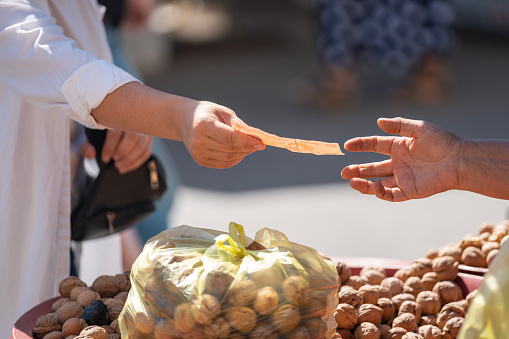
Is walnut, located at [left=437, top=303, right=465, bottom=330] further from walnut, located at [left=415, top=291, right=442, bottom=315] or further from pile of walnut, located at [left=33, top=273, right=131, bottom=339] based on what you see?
pile of walnut, located at [left=33, top=273, right=131, bottom=339]

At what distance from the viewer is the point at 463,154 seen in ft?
4.37

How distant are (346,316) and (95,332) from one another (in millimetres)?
482

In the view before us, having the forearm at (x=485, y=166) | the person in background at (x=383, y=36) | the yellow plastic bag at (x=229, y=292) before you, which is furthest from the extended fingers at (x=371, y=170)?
the person in background at (x=383, y=36)

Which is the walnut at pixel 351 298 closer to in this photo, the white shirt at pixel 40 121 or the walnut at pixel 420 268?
the walnut at pixel 420 268

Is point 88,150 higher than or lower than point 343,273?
higher

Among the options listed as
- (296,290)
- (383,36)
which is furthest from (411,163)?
(383,36)

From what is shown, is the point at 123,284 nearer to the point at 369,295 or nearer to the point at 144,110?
the point at 144,110

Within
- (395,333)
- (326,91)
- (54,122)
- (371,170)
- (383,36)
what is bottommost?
(395,333)

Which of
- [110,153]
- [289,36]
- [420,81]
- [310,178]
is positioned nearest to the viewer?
[110,153]

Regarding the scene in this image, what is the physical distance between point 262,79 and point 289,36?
69.9 inches

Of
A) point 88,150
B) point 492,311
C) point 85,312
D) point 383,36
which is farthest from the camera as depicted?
point 383,36

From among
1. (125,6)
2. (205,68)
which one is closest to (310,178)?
(125,6)

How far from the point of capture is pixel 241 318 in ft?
3.28

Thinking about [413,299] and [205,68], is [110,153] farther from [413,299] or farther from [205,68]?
[205,68]
